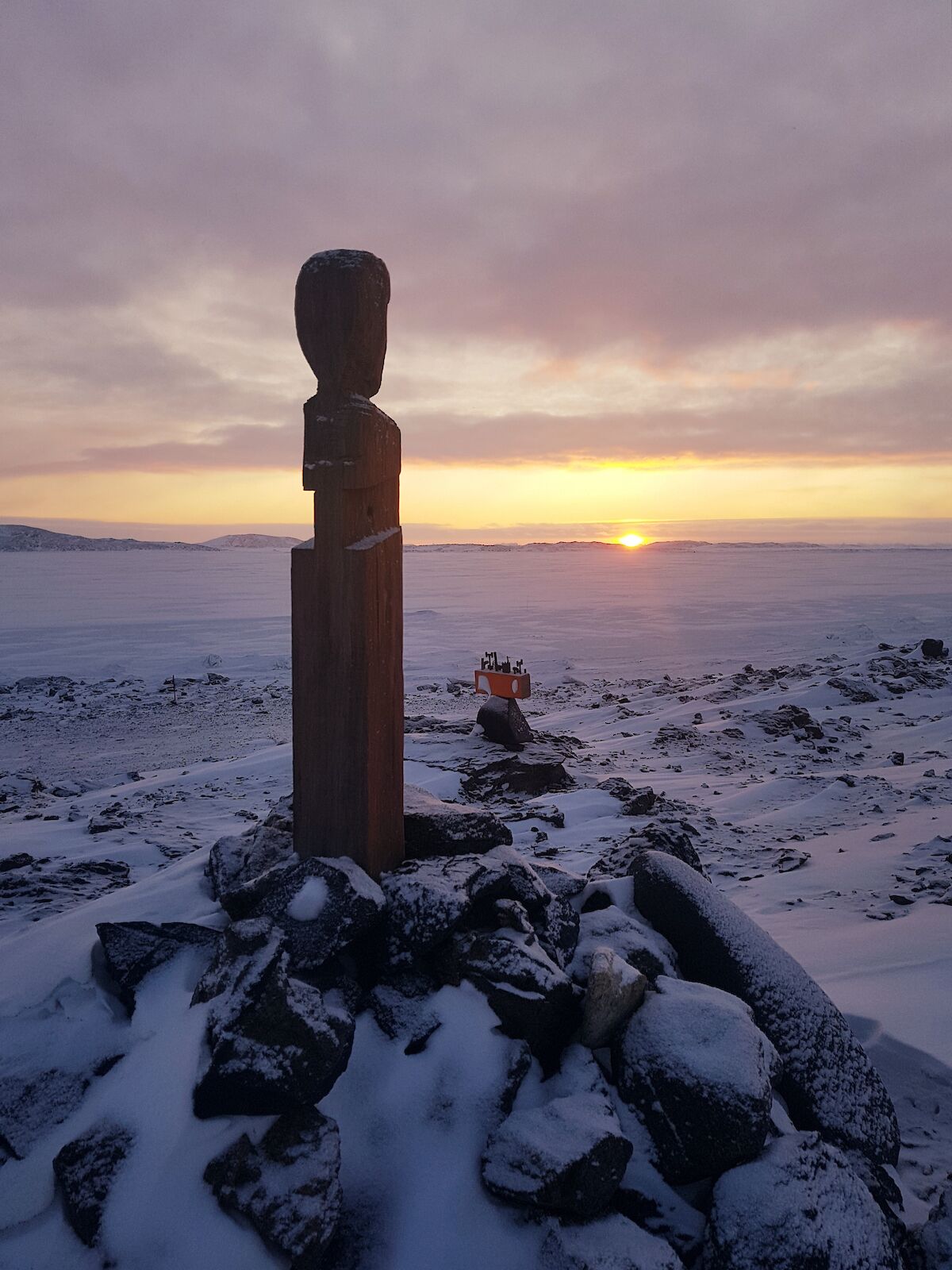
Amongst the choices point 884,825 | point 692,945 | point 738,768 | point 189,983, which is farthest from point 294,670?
point 738,768

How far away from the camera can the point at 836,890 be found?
17.7ft

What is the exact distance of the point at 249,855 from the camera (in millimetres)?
3883

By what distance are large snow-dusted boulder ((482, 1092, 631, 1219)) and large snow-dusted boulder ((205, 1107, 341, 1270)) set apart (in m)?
0.50

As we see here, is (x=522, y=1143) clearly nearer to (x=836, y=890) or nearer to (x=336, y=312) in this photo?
(x=336, y=312)

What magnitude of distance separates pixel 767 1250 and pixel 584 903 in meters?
1.76

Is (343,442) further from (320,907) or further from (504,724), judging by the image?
(504,724)

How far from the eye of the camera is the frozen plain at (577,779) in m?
3.19

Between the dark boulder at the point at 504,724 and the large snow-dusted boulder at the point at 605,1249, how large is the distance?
284 inches

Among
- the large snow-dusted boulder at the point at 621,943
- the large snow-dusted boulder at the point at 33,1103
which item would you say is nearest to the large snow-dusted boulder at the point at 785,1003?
the large snow-dusted boulder at the point at 621,943

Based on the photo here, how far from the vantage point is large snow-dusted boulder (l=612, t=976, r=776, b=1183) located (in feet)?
8.36

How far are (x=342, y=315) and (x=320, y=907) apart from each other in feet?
8.02

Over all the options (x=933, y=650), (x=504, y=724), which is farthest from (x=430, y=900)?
(x=933, y=650)

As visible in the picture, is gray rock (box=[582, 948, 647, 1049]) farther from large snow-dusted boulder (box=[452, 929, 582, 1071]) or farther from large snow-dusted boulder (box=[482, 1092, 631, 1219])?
large snow-dusted boulder (box=[482, 1092, 631, 1219])

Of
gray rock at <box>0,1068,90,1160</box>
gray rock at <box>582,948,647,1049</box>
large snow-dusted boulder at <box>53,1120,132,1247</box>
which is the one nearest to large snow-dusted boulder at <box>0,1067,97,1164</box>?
gray rock at <box>0,1068,90,1160</box>
